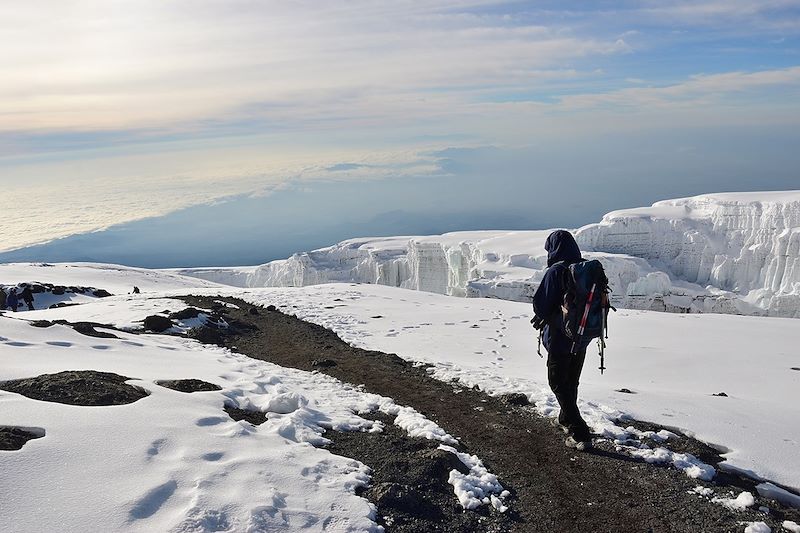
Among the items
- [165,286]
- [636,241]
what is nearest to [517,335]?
[165,286]

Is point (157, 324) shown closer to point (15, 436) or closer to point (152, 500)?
point (15, 436)

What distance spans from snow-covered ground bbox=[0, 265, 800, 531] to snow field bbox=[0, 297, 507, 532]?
21 millimetres

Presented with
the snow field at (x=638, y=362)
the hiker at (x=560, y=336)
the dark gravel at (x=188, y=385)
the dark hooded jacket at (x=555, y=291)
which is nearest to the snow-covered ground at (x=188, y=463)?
the dark gravel at (x=188, y=385)

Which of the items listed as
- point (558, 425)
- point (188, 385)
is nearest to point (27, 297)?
point (188, 385)

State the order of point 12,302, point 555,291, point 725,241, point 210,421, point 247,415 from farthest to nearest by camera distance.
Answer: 1. point 725,241
2. point 12,302
3. point 247,415
4. point 555,291
5. point 210,421

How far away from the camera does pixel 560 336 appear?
820cm

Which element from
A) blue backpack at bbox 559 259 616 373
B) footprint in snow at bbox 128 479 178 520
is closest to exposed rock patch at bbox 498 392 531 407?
blue backpack at bbox 559 259 616 373

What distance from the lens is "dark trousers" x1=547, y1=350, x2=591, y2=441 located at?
27.2ft

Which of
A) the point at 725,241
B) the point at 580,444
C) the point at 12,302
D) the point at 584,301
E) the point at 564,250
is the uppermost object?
the point at 564,250

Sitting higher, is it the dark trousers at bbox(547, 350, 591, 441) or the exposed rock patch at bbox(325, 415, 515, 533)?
the dark trousers at bbox(547, 350, 591, 441)

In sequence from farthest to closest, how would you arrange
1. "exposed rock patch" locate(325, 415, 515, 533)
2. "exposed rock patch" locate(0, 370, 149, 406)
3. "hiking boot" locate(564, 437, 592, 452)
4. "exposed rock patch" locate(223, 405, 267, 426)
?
"exposed rock patch" locate(223, 405, 267, 426), "hiking boot" locate(564, 437, 592, 452), "exposed rock patch" locate(0, 370, 149, 406), "exposed rock patch" locate(325, 415, 515, 533)

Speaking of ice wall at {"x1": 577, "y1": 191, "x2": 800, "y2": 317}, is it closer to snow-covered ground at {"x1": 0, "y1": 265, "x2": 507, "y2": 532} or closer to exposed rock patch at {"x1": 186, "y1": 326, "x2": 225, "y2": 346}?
exposed rock patch at {"x1": 186, "y1": 326, "x2": 225, "y2": 346}

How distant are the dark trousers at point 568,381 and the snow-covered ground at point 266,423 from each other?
726 millimetres

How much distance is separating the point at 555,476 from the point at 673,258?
75.3 m
